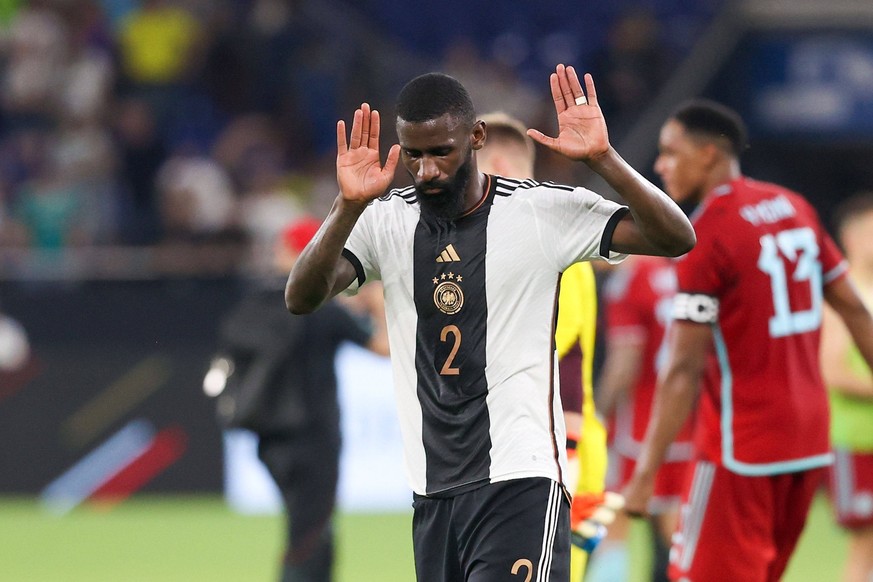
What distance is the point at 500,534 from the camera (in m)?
4.69

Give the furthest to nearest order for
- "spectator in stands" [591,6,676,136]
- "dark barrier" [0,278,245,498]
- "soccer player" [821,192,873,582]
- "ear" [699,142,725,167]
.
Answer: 1. "spectator in stands" [591,6,676,136]
2. "dark barrier" [0,278,245,498]
3. "soccer player" [821,192,873,582]
4. "ear" [699,142,725,167]

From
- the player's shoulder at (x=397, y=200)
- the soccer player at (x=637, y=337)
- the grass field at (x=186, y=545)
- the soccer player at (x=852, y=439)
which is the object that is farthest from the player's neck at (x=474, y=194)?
the grass field at (x=186, y=545)

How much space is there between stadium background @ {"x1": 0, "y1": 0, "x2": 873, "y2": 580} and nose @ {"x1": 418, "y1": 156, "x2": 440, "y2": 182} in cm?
628

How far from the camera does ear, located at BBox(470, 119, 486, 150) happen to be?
15.7 feet

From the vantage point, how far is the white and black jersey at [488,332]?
4750mm

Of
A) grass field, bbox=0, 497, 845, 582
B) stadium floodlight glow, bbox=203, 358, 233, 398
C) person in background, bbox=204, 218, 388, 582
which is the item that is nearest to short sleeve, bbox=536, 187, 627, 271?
person in background, bbox=204, 218, 388, 582

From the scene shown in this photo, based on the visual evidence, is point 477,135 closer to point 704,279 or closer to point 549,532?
point 549,532

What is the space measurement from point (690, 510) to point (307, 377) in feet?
9.38

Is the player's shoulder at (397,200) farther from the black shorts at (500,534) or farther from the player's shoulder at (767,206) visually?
the player's shoulder at (767,206)

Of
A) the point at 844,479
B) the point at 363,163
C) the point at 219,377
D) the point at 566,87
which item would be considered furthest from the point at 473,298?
the point at 219,377

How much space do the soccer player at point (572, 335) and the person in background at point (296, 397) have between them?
7.04ft

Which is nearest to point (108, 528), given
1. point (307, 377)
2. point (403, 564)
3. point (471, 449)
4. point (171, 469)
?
point (171, 469)

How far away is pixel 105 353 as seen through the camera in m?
14.2

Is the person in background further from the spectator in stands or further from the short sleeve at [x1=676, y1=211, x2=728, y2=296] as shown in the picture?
the spectator in stands
